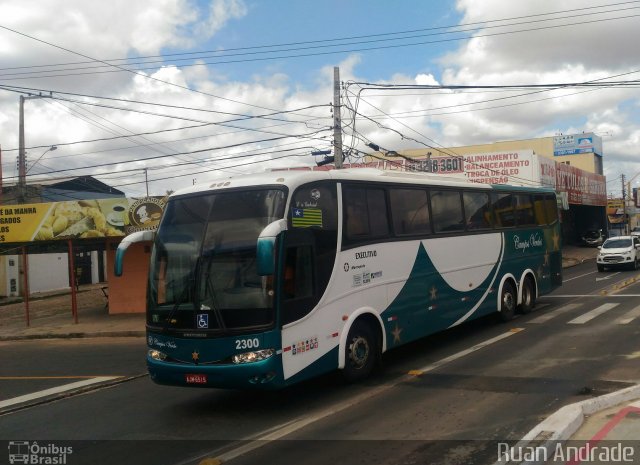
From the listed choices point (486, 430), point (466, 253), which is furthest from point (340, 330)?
point (466, 253)

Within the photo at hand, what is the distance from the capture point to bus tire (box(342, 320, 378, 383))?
8438 mm

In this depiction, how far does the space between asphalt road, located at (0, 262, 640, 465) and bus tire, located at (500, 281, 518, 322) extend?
124cm

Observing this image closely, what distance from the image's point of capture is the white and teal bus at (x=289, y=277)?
7.08 metres

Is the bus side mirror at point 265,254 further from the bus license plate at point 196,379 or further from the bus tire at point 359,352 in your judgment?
the bus tire at point 359,352

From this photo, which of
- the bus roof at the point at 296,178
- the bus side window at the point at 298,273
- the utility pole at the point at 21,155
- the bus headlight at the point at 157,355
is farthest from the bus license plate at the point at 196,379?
the utility pole at the point at 21,155

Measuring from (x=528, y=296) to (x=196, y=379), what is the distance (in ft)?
33.9

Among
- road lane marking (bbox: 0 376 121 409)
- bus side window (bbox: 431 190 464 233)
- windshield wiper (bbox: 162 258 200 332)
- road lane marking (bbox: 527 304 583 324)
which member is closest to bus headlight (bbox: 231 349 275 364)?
windshield wiper (bbox: 162 258 200 332)

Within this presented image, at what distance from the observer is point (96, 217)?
18375 mm

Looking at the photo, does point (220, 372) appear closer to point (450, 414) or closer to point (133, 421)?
point (133, 421)

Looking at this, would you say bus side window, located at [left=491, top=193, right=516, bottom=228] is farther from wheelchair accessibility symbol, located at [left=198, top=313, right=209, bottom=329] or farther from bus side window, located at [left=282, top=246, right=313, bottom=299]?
wheelchair accessibility symbol, located at [left=198, top=313, right=209, bottom=329]

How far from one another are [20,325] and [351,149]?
44.2ft

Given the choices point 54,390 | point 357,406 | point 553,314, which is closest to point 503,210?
point 553,314

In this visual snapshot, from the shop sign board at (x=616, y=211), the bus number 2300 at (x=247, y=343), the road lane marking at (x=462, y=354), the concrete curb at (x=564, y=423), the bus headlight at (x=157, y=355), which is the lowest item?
the road lane marking at (x=462, y=354)

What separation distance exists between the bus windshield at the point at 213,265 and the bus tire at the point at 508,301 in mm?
7836
